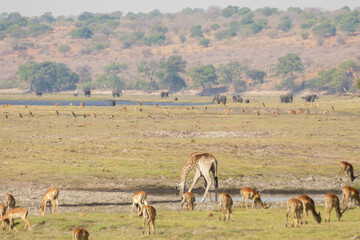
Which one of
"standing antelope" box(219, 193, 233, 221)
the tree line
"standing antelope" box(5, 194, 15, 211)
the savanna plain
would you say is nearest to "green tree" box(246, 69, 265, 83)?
the tree line

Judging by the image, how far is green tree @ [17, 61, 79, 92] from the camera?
168m

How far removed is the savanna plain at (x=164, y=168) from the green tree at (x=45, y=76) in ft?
379

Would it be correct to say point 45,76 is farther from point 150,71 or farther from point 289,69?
point 289,69

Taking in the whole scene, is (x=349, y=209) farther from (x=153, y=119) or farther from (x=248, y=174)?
(x=153, y=119)

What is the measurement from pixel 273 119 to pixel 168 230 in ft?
139

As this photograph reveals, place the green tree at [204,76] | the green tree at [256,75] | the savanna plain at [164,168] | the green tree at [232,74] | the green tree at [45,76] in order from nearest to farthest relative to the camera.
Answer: the savanna plain at [164,168], the green tree at [204,76], the green tree at [45,76], the green tree at [232,74], the green tree at [256,75]

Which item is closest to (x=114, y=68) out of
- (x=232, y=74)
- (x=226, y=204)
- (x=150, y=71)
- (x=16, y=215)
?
(x=150, y=71)

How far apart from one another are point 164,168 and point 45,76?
14220 centimetres

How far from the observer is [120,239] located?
51.3ft

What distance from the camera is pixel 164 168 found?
1179 inches

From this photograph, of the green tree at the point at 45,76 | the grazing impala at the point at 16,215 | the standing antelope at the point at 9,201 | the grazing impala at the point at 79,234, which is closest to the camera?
the grazing impala at the point at 79,234

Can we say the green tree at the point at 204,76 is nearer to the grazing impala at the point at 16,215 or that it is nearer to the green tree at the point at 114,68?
the green tree at the point at 114,68

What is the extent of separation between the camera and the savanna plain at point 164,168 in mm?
17219

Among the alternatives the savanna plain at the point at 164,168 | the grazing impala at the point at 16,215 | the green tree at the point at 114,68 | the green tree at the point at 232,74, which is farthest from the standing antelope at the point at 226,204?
the green tree at the point at 114,68
